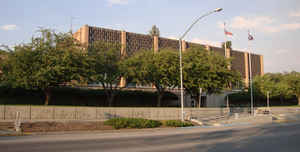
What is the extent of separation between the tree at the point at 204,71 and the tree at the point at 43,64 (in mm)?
13863

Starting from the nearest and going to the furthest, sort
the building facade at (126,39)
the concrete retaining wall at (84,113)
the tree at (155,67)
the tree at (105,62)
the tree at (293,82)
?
the concrete retaining wall at (84,113)
the tree at (105,62)
the tree at (155,67)
the building facade at (126,39)
the tree at (293,82)

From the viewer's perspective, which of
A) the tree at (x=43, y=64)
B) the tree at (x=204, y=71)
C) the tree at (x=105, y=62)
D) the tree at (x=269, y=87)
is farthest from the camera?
the tree at (x=269, y=87)

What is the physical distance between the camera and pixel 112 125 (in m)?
21.2

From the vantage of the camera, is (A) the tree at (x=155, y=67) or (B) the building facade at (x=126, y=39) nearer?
(A) the tree at (x=155, y=67)

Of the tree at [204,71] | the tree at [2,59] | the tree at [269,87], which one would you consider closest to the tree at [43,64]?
the tree at [2,59]

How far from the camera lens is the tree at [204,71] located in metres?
34.4

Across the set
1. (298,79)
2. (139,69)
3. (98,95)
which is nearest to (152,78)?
(139,69)

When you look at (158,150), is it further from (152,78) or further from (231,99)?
(231,99)

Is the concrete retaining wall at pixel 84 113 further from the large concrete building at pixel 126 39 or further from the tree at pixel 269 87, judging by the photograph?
the tree at pixel 269 87

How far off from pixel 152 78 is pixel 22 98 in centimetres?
1668

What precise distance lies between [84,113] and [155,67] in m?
11.7

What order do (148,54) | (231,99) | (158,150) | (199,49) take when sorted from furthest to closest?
(231,99) < (199,49) < (148,54) < (158,150)

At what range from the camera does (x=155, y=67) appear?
33781 mm

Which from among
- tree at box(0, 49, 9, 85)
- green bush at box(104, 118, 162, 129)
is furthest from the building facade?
green bush at box(104, 118, 162, 129)
